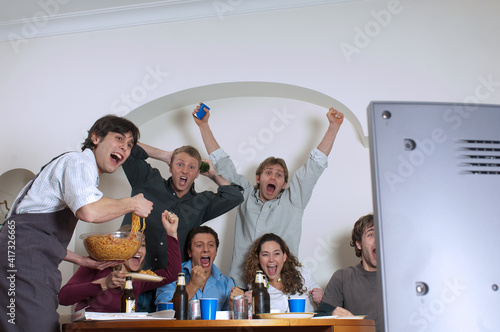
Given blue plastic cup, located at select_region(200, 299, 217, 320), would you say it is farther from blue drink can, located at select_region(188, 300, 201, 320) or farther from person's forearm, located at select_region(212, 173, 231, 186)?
person's forearm, located at select_region(212, 173, 231, 186)

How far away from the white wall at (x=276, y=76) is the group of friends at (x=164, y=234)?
37 cm

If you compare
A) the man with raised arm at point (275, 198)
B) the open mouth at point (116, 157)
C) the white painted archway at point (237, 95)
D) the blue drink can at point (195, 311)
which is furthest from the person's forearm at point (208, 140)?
the blue drink can at point (195, 311)

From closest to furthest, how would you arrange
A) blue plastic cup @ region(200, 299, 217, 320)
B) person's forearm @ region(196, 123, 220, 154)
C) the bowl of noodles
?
blue plastic cup @ region(200, 299, 217, 320) < the bowl of noodles < person's forearm @ region(196, 123, 220, 154)

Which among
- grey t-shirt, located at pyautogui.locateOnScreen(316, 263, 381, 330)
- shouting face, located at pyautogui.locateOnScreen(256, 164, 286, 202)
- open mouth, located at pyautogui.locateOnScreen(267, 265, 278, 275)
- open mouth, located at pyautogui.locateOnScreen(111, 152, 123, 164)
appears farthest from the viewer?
shouting face, located at pyautogui.locateOnScreen(256, 164, 286, 202)

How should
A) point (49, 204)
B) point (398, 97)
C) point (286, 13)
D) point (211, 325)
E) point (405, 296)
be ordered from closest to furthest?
1. point (405, 296)
2. point (211, 325)
3. point (49, 204)
4. point (398, 97)
5. point (286, 13)

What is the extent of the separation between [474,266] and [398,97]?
8.78ft

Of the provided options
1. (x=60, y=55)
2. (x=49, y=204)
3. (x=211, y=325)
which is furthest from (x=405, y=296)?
(x=60, y=55)

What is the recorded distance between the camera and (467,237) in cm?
Answer: 57

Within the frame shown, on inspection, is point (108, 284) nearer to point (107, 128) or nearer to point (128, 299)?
point (128, 299)

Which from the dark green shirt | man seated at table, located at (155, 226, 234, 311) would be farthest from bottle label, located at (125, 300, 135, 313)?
the dark green shirt

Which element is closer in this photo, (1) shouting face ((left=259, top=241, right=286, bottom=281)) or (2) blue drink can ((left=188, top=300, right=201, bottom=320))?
(2) blue drink can ((left=188, top=300, right=201, bottom=320))

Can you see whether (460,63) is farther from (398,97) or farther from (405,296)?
(405,296)

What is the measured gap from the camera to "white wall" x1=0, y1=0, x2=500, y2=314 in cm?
314

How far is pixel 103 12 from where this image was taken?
3.50 m
